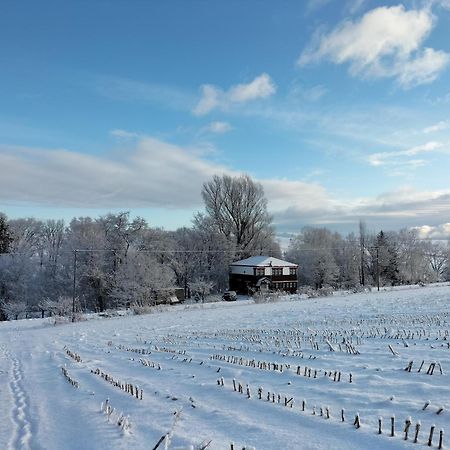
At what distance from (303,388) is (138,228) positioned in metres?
49.0

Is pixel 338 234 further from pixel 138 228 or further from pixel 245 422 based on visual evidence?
pixel 245 422

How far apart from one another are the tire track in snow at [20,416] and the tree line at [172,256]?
29111 millimetres

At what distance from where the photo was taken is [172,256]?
202 feet

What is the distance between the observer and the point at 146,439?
4.53m

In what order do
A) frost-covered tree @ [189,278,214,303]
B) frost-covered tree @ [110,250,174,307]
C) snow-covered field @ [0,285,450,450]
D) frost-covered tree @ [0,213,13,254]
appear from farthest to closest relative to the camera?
frost-covered tree @ [0,213,13,254], frost-covered tree @ [189,278,214,303], frost-covered tree @ [110,250,174,307], snow-covered field @ [0,285,450,450]

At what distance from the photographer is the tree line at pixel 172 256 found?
161 feet

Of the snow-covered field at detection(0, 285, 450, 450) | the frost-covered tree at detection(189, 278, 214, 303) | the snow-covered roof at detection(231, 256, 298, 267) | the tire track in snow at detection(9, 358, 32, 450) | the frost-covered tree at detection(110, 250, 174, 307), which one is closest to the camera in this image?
the snow-covered field at detection(0, 285, 450, 450)

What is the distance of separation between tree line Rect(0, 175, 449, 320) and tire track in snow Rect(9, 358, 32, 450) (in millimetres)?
29111

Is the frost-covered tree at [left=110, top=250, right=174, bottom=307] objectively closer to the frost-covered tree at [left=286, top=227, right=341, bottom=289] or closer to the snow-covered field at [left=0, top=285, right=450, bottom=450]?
the frost-covered tree at [left=286, top=227, right=341, bottom=289]

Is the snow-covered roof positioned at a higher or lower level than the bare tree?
lower

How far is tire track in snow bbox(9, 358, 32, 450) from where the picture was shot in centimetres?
493

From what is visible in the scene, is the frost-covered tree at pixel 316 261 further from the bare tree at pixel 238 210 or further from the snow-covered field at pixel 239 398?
the snow-covered field at pixel 239 398

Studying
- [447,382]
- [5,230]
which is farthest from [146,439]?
[5,230]

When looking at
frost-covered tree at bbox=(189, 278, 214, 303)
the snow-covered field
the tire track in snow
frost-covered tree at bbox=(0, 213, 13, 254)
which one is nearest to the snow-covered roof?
frost-covered tree at bbox=(189, 278, 214, 303)
